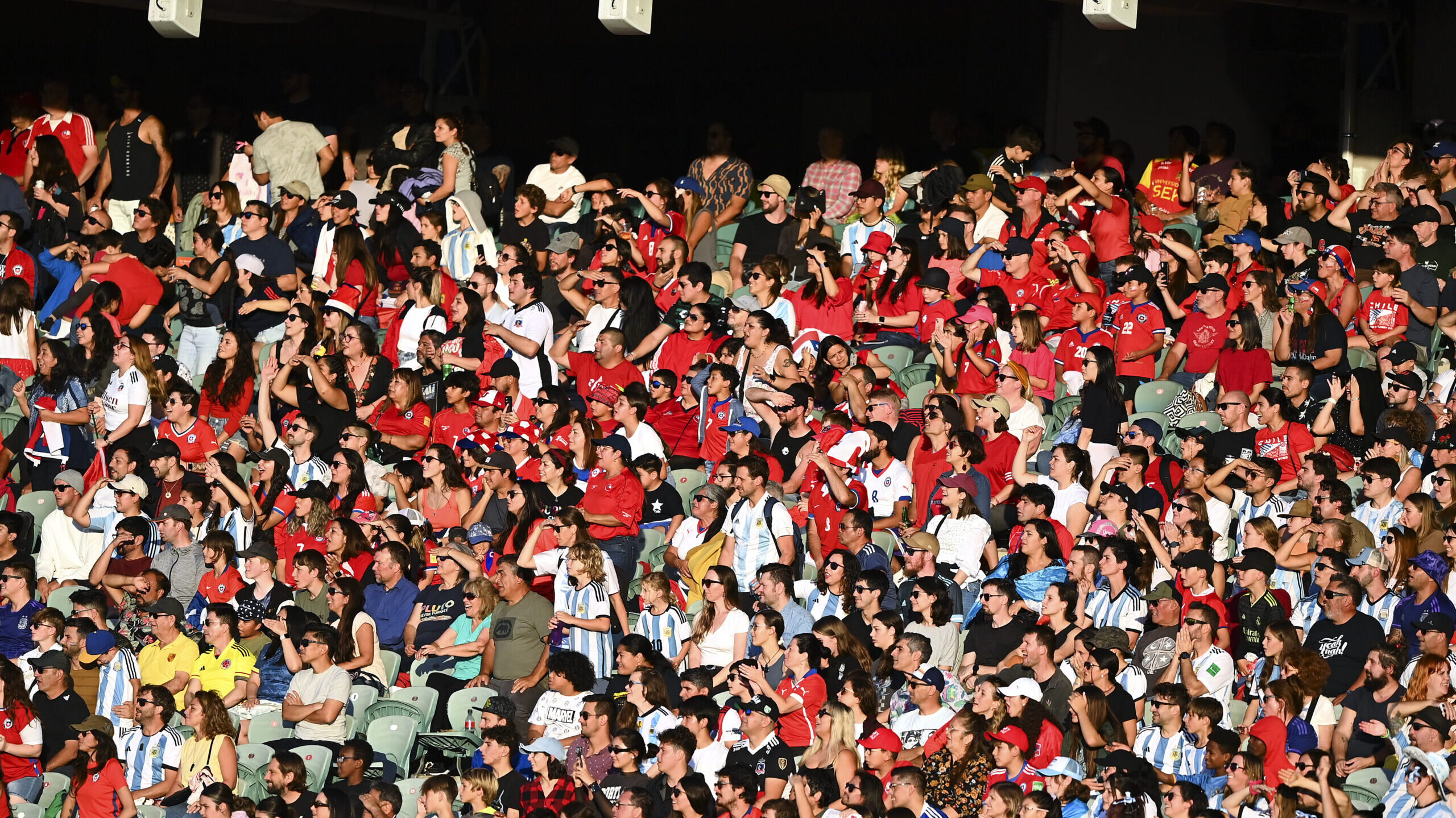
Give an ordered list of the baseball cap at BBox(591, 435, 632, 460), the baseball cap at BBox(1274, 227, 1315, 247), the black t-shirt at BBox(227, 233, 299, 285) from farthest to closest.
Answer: the black t-shirt at BBox(227, 233, 299, 285)
the baseball cap at BBox(1274, 227, 1315, 247)
the baseball cap at BBox(591, 435, 632, 460)

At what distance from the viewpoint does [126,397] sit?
41.8 feet

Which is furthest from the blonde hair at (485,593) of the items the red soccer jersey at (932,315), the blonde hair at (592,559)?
the red soccer jersey at (932,315)

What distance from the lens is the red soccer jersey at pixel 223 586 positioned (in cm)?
1145

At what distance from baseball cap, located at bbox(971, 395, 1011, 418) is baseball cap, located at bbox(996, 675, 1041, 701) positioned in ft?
7.58

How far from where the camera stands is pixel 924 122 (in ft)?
58.9

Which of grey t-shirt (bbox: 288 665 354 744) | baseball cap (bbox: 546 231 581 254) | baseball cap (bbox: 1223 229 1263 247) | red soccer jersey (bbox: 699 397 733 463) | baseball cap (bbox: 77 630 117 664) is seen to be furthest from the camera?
baseball cap (bbox: 546 231 581 254)

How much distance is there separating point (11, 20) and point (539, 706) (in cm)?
1403

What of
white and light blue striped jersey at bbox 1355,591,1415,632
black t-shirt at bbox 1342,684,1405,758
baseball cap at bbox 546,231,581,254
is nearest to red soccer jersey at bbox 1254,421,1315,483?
white and light blue striped jersey at bbox 1355,591,1415,632

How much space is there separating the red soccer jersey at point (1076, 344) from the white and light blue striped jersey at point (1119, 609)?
2.39 meters

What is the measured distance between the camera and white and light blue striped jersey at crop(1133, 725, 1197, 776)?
9.53 metres

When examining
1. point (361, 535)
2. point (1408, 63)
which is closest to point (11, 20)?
point (361, 535)

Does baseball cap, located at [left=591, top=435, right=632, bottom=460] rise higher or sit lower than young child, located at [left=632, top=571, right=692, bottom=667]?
higher

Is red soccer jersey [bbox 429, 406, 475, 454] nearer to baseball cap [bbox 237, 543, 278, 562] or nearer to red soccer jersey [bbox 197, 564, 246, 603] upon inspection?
baseball cap [bbox 237, 543, 278, 562]

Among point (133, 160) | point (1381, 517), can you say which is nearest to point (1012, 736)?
point (1381, 517)
